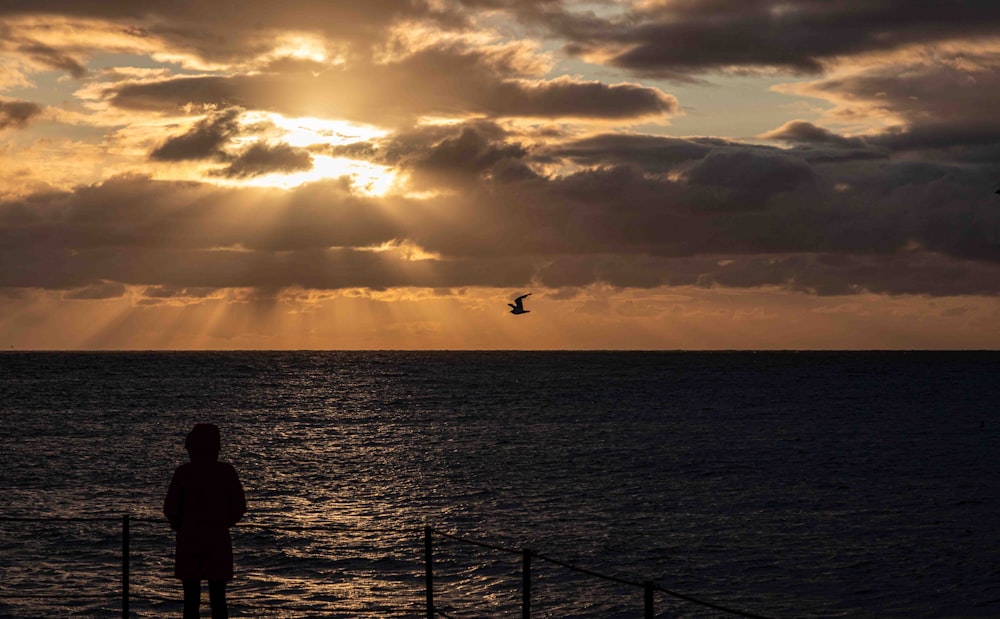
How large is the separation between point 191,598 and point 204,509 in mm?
1064

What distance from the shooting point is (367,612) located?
22.0m

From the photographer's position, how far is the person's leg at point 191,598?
1094 cm

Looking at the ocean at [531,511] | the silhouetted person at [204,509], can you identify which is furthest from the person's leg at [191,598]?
the ocean at [531,511]

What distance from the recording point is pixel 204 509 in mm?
10625

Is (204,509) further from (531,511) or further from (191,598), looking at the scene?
(531,511)

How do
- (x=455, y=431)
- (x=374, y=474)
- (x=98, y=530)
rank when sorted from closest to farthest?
(x=98, y=530)
(x=374, y=474)
(x=455, y=431)

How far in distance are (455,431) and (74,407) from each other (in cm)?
3927

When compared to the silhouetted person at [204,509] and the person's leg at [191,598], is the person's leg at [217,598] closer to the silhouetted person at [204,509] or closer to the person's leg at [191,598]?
the silhouetted person at [204,509]

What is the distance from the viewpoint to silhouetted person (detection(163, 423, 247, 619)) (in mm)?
10555

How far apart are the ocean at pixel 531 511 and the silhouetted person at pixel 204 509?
2.70 meters

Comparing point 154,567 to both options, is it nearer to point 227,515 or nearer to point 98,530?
point 98,530

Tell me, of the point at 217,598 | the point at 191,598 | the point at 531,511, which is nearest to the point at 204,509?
the point at 217,598

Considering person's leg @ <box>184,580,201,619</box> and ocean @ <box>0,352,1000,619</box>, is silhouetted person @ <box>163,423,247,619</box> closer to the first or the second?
person's leg @ <box>184,580,201,619</box>

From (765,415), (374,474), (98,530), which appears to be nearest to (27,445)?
(374,474)
